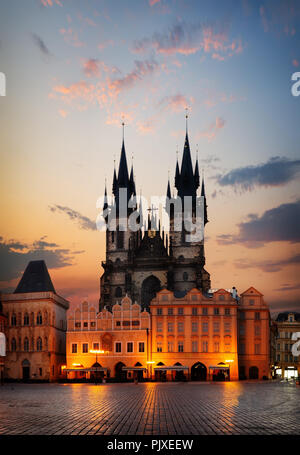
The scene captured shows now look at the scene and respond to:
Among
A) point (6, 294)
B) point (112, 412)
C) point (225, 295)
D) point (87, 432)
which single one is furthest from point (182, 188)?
point (87, 432)

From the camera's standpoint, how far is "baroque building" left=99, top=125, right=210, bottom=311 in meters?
111

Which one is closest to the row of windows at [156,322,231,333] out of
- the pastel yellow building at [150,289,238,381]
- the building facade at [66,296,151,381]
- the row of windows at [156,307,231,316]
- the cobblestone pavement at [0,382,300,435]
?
the pastel yellow building at [150,289,238,381]

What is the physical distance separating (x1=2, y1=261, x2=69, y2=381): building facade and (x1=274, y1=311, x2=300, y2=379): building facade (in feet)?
170

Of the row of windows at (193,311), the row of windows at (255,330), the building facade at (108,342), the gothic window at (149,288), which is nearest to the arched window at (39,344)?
the building facade at (108,342)

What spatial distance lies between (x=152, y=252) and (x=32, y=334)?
2969 cm

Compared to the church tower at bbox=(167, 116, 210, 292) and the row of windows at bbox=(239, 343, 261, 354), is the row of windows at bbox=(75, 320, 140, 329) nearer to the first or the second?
the row of windows at bbox=(239, 343, 261, 354)

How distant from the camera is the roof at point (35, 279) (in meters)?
96.7

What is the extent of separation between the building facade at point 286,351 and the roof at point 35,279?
169ft

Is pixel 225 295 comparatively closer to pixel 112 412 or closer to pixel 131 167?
pixel 131 167

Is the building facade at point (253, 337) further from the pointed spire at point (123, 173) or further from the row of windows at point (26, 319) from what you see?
the pointed spire at point (123, 173)

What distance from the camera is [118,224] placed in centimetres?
11794

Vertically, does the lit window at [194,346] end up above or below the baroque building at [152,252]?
below

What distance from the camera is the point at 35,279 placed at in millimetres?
98062

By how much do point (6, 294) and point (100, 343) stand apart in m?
15.5
